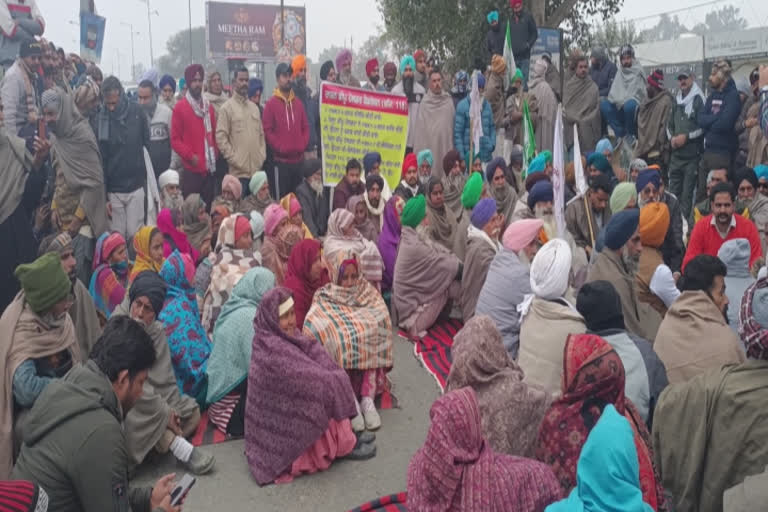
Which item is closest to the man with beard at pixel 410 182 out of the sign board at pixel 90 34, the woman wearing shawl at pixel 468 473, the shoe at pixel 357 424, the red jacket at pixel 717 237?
the red jacket at pixel 717 237

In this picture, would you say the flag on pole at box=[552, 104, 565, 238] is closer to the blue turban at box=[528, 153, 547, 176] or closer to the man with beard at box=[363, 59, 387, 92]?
the blue turban at box=[528, 153, 547, 176]

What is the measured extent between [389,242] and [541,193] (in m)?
1.65

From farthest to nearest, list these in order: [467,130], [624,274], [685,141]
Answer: [467,130]
[685,141]
[624,274]

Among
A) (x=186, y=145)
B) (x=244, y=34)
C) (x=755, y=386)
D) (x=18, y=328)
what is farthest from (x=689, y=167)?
(x=244, y=34)

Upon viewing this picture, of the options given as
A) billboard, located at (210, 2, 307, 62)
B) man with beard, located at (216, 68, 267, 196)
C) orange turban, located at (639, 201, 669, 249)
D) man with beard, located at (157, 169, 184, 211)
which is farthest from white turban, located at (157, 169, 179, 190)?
billboard, located at (210, 2, 307, 62)

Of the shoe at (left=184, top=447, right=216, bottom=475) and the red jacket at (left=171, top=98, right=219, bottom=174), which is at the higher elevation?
the red jacket at (left=171, top=98, right=219, bottom=174)

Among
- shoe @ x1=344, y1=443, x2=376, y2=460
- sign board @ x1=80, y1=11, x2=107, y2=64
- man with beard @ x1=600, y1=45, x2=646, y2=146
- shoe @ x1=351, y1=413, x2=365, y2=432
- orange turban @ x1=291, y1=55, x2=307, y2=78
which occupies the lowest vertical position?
shoe @ x1=344, y1=443, x2=376, y2=460

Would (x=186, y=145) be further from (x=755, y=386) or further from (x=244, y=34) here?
(x=244, y=34)

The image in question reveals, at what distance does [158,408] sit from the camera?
4.42 m

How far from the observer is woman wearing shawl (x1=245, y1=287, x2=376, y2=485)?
4.43 meters

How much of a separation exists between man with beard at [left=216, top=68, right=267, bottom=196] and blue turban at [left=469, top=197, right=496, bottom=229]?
3232 millimetres

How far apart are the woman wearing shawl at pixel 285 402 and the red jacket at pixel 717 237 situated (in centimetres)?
325

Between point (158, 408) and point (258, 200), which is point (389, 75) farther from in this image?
point (158, 408)

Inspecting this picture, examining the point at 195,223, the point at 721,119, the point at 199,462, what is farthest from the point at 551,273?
the point at 721,119
